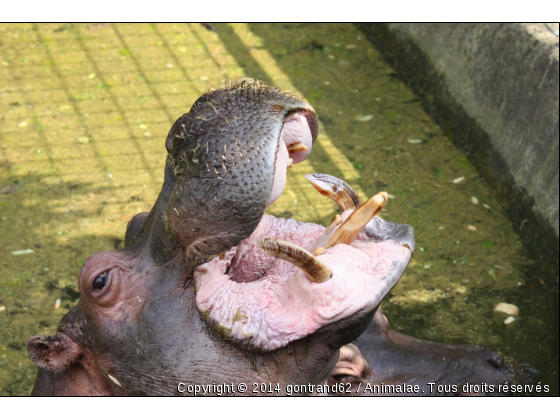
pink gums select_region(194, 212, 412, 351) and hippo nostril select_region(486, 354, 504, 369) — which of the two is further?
hippo nostril select_region(486, 354, 504, 369)

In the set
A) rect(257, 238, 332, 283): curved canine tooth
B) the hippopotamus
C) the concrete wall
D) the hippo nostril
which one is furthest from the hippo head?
the concrete wall

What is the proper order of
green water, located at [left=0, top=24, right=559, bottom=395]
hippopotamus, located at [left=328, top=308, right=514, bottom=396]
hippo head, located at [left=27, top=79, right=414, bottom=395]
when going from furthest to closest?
green water, located at [left=0, top=24, right=559, bottom=395] → hippopotamus, located at [left=328, top=308, right=514, bottom=396] → hippo head, located at [left=27, top=79, right=414, bottom=395]

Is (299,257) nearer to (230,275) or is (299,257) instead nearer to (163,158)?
(230,275)

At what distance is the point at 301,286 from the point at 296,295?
40 millimetres

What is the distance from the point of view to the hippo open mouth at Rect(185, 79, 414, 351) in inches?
61.6

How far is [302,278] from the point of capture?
63.1 inches

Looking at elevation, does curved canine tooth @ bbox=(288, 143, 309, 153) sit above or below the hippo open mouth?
above

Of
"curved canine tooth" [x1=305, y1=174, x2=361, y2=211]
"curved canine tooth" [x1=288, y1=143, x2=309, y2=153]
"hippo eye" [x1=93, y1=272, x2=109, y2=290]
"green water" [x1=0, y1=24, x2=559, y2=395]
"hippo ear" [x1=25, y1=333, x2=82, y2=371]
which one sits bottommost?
"green water" [x1=0, y1=24, x2=559, y2=395]

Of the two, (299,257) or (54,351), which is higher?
(299,257)

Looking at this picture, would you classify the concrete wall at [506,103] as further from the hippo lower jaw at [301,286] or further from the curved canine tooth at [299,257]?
the curved canine tooth at [299,257]

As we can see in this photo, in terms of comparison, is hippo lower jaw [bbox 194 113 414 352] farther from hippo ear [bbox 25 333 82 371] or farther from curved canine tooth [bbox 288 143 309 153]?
hippo ear [bbox 25 333 82 371]

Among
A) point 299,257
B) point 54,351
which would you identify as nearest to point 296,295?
point 299,257

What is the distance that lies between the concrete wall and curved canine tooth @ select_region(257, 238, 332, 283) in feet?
9.03

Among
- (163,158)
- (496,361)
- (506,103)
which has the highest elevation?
(506,103)
